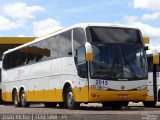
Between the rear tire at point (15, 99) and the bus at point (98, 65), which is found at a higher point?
the bus at point (98, 65)

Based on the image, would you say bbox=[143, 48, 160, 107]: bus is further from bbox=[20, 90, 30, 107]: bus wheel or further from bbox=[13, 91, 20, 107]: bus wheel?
bbox=[13, 91, 20, 107]: bus wheel

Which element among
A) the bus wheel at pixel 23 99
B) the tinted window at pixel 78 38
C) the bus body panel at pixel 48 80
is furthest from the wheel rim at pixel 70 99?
the bus wheel at pixel 23 99

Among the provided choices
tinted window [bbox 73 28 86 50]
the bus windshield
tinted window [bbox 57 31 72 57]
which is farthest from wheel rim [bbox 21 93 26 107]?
the bus windshield

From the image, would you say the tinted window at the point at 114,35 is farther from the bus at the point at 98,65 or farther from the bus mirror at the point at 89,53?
the bus mirror at the point at 89,53

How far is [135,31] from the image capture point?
17500mm

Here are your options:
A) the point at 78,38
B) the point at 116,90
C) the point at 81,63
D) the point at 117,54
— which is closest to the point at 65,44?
the point at 78,38

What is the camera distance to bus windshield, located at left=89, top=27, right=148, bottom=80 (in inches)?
647

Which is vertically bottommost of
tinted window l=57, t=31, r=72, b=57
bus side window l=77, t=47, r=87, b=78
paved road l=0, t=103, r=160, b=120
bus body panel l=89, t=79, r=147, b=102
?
paved road l=0, t=103, r=160, b=120

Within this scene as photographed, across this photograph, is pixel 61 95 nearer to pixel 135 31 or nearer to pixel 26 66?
pixel 135 31

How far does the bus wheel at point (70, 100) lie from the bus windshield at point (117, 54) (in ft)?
5.07

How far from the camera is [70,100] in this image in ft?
57.9

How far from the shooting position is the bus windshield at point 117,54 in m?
16.4

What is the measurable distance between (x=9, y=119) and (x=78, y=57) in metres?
5.47

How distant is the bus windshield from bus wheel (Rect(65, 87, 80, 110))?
1545mm
